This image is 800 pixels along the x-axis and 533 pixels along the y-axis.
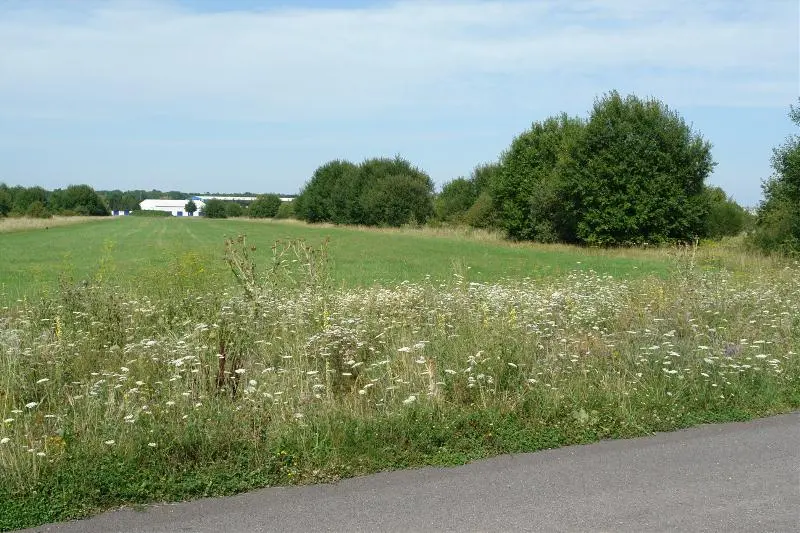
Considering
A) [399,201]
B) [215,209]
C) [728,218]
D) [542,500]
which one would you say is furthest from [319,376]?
[215,209]

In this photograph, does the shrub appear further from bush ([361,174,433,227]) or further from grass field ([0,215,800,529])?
grass field ([0,215,800,529])

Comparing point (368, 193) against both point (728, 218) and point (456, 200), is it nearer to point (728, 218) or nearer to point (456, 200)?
point (456, 200)

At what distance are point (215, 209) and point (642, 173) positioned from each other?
15158cm

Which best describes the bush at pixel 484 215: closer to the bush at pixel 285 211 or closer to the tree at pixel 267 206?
the bush at pixel 285 211

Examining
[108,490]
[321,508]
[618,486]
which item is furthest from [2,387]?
[618,486]

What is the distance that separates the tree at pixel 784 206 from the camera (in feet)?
89.2

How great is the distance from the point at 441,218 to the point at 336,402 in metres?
79.3

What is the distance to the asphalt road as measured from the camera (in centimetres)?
450

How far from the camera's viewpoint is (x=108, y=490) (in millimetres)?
4871

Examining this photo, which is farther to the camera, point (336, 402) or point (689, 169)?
point (689, 169)

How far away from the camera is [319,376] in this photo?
712cm

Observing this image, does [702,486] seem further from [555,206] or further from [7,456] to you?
[555,206]

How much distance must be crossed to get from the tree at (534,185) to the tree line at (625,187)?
Answer: 8cm

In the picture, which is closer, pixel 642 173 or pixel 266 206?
pixel 642 173
